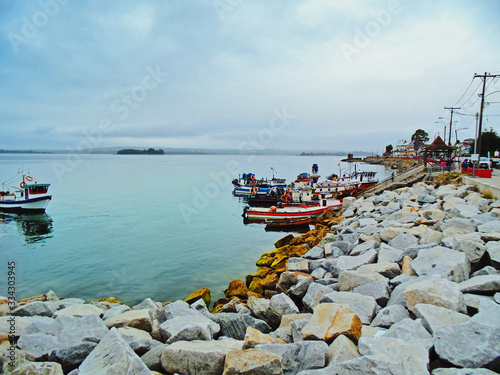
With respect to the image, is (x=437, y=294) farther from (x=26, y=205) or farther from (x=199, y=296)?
(x=26, y=205)

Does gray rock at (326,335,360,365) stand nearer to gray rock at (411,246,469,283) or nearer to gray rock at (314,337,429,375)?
gray rock at (314,337,429,375)

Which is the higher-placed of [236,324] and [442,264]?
[442,264]

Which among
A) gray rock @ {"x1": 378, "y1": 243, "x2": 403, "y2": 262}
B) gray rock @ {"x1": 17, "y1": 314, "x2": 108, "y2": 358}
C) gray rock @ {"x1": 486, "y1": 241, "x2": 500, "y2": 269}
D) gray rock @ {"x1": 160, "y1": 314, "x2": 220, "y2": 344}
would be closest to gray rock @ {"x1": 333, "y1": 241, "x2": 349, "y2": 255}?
gray rock @ {"x1": 378, "y1": 243, "x2": 403, "y2": 262}

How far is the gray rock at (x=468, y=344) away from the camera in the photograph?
10.6 ft

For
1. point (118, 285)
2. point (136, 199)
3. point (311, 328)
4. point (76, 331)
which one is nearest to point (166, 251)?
point (118, 285)

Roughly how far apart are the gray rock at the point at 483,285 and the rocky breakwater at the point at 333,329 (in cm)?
1

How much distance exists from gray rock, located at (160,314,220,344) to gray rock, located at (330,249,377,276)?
3.45 m

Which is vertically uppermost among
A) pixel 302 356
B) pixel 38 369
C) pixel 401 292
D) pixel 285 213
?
pixel 401 292

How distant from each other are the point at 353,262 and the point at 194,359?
4.81 m

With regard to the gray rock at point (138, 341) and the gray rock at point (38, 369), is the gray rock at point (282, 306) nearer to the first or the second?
the gray rock at point (138, 341)

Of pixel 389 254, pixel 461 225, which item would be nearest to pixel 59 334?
pixel 389 254

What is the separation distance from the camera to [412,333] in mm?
3852

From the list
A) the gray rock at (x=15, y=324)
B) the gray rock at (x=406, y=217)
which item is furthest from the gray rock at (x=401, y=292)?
the gray rock at (x=15, y=324)

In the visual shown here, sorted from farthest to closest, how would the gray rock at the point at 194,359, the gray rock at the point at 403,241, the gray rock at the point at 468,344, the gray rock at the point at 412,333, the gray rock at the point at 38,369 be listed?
1. the gray rock at the point at 403,241
2. the gray rock at the point at 194,359
3. the gray rock at the point at 412,333
4. the gray rock at the point at 38,369
5. the gray rock at the point at 468,344
